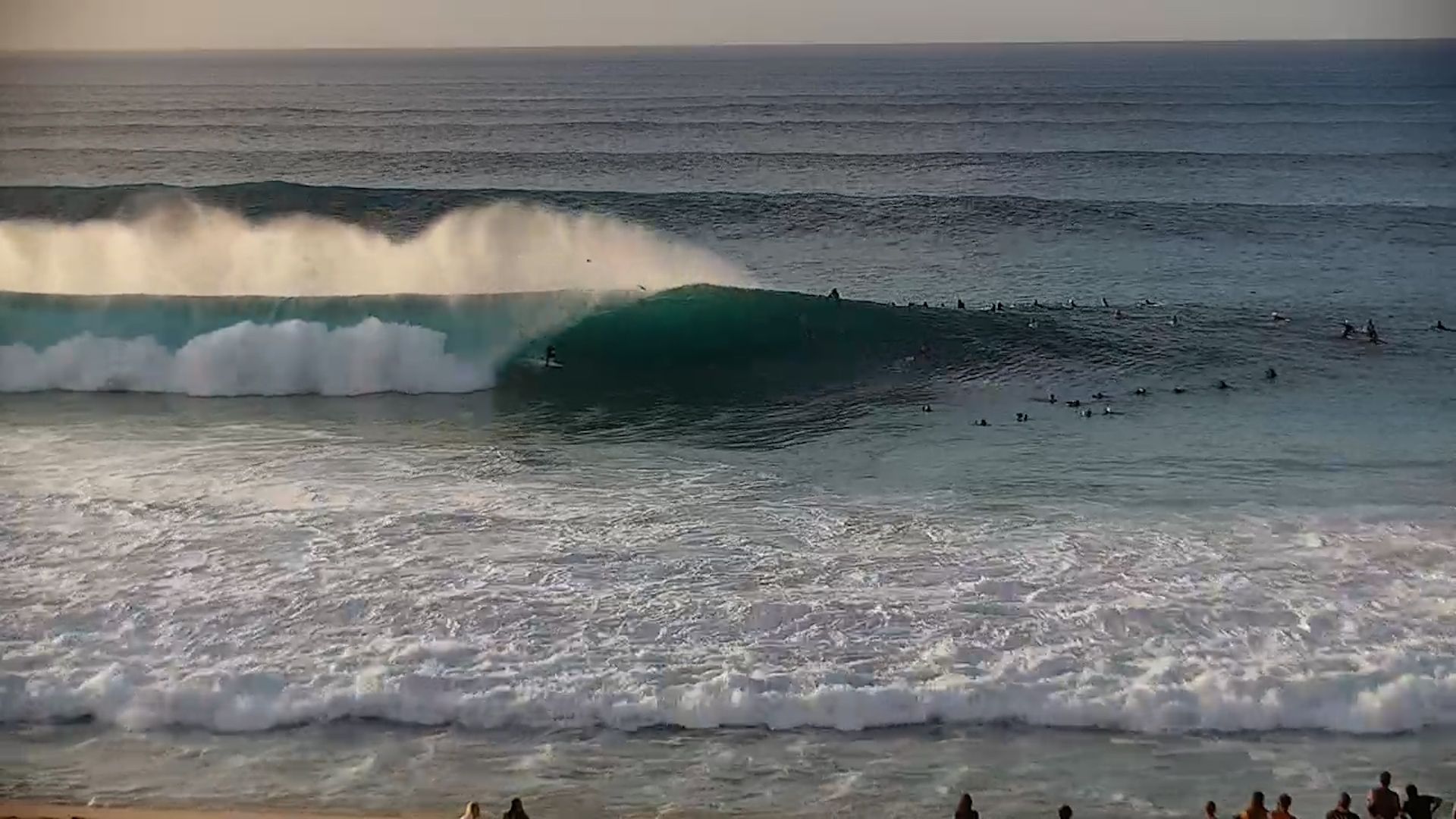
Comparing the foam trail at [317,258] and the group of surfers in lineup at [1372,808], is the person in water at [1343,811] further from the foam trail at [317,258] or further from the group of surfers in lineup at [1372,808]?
the foam trail at [317,258]

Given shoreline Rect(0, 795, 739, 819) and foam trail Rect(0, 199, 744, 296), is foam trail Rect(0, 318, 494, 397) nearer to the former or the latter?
foam trail Rect(0, 199, 744, 296)

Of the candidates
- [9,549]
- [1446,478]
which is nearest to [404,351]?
[9,549]

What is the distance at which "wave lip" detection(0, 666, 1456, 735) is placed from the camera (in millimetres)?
3518

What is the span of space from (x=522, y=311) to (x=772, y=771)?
414cm

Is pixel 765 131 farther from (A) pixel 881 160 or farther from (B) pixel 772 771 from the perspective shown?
(B) pixel 772 771

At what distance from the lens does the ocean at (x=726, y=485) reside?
346 cm

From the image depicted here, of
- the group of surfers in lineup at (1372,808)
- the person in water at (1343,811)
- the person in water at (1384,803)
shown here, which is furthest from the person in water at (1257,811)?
the person in water at (1384,803)

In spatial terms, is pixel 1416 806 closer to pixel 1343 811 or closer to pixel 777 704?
pixel 1343 811

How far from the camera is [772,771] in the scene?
332 cm

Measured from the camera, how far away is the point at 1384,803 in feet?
9.87

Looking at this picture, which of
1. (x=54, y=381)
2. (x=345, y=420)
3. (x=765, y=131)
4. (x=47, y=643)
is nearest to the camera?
(x=47, y=643)

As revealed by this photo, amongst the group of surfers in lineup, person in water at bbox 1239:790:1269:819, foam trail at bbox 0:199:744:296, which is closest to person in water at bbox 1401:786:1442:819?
the group of surfers in lineup

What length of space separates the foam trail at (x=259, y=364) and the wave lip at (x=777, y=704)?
2828mm

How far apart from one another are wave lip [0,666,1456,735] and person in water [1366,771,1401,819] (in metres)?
0.46
